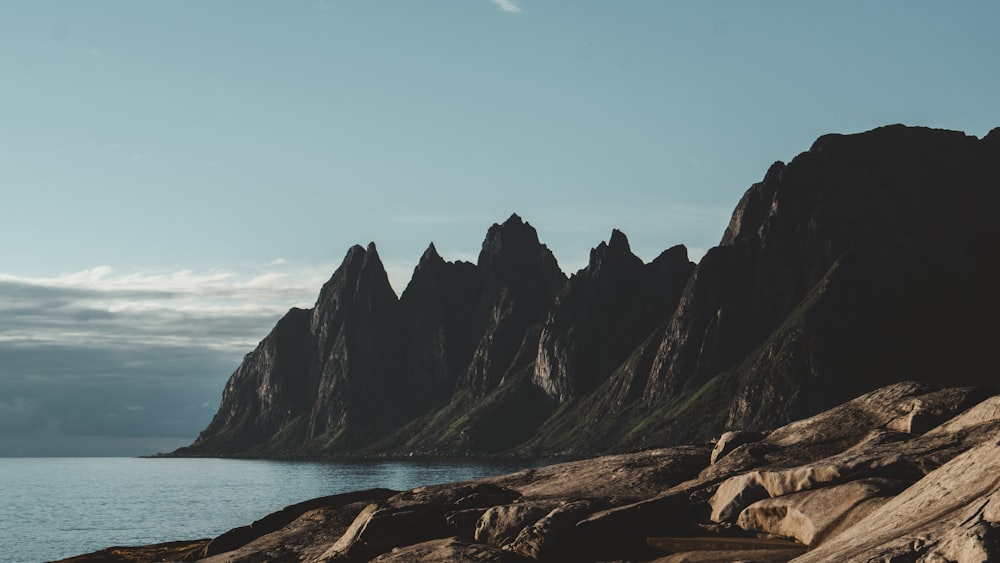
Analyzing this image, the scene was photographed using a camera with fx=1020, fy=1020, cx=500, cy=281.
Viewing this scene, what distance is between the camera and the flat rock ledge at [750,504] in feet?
77.9

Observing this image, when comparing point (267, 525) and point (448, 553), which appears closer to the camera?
point (448, 553)

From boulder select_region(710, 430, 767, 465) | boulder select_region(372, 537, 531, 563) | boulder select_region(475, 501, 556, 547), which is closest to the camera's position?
boulder select_region(372, 537, 531, 563)

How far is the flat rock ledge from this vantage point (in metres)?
23.8

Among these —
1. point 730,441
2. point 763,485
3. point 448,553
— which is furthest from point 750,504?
point 448,553

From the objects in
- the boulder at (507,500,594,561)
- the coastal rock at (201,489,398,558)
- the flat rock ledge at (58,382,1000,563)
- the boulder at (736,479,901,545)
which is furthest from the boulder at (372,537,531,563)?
the coastal rock at (201,489,398,558)

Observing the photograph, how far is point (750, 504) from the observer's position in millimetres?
30953

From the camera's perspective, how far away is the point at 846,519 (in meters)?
27.5

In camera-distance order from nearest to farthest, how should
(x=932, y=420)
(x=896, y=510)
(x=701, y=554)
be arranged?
1. (x=896, y=510)
2. (x=701, y=554)
3. (x=932, y=420)

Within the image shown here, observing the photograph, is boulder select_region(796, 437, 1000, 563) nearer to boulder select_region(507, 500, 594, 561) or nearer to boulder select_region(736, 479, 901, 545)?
boulder select_region(736, 479, 901, 545)

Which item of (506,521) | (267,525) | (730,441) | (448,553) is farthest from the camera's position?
(267,525)

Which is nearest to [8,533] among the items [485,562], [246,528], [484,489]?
[246,528]

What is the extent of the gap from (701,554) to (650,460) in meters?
10.6

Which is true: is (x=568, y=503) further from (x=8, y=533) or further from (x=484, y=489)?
(x=8, y=533)

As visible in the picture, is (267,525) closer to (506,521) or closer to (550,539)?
(506,521)
